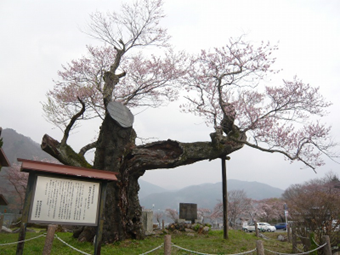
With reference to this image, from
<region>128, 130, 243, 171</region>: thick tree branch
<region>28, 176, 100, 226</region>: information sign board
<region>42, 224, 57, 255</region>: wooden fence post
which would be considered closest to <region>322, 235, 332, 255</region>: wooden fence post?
A: <region>128, 130, 243, 171</region>: thick tree branch

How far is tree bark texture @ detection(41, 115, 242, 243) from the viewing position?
341 inches

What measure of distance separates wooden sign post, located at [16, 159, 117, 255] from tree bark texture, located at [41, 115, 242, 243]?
334cm

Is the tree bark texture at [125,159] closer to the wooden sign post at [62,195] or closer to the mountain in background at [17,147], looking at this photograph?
the wooden sign post at [62,195]

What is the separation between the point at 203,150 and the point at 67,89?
29.7ft

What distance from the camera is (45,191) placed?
4.84 metres

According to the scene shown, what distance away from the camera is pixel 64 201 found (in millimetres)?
4969

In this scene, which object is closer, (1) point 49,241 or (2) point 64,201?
(1) point 49,241

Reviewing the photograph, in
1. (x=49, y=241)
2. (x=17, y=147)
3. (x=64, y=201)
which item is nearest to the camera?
(x=49, y=241)

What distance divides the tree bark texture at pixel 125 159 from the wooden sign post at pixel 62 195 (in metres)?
3.34

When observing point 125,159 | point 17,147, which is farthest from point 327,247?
point 17,147

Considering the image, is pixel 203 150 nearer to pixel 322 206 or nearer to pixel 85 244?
pixel 322 206

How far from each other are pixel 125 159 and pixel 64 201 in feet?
14.3

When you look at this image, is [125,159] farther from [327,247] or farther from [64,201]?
[327,247]

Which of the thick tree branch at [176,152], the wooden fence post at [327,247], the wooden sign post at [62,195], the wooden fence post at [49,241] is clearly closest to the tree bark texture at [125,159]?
the thick tree branch at [176,152]
